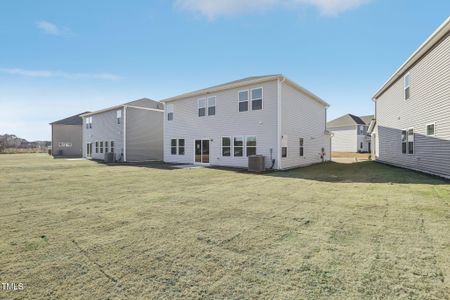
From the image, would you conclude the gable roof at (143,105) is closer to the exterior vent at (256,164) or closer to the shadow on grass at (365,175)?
the exterior vent at (256,164)

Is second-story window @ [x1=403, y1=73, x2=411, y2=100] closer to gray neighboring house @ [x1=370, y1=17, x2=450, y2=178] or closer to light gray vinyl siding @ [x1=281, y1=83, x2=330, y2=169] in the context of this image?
gray neighboring house @ [x1=370, y1=17, x2=450, y2=178]

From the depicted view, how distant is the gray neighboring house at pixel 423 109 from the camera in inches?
369

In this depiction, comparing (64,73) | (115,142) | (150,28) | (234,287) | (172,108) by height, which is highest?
(150,28)

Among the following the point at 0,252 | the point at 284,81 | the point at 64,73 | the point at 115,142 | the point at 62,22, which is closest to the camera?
the point at 0,252

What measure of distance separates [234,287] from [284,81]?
1368cm

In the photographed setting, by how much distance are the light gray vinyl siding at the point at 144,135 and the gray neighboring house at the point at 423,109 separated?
67.9ft

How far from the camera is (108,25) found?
11859 mm

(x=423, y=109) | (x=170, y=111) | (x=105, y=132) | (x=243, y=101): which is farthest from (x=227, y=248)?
(x=105, y=132)

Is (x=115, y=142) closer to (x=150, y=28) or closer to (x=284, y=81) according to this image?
(x=150, y=28)

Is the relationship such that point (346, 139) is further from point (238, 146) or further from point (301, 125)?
point (238, 146)

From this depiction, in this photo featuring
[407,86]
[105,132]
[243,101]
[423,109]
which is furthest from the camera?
[105,132]

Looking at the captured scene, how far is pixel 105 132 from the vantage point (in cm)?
2605

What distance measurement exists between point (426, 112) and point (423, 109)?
1.24 feet

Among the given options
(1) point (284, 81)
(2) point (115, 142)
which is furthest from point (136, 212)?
(2) point (115, 142)
